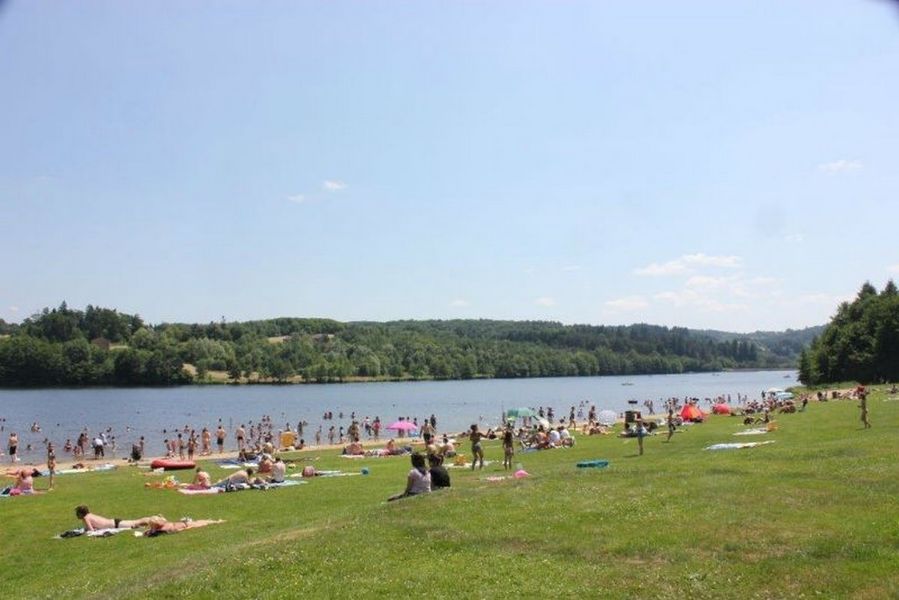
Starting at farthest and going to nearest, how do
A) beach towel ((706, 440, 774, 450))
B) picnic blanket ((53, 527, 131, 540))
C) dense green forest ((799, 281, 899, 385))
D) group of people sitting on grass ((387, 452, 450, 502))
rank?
dense green forest ((799, 281, 899, 385)) < beach towel ((706, 440, 774, 450)) < picnic blanket ((53, 527, 131, 540)) < group of people sitting on grass ((387, 452, 450, 502))

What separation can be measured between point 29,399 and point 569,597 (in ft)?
432

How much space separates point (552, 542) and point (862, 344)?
289 ft

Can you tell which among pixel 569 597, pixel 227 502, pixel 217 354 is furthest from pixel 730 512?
pixel 217 354

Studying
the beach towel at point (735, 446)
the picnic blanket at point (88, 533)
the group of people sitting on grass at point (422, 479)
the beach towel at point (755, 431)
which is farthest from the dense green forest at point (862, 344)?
the picnic blanket at point (88, 533)

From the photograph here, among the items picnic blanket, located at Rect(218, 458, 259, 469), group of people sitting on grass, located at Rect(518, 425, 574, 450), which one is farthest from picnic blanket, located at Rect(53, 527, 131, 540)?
group of people sitting on grass, located at Rect(518, 425, 574, 450)

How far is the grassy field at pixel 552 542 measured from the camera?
1056 centimetres

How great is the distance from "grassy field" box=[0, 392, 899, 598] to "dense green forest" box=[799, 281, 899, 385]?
71492 mm

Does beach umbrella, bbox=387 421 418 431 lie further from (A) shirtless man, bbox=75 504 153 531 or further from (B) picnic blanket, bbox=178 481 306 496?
(A) shirtless man, bbox=75 504 153 531

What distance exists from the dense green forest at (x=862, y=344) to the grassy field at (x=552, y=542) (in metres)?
71.5

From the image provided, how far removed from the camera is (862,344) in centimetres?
8862

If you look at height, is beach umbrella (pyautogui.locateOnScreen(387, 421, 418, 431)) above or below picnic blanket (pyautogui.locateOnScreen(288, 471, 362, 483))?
above

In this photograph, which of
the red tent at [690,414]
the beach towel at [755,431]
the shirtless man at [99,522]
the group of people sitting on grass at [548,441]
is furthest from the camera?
the red tent at [690,414]

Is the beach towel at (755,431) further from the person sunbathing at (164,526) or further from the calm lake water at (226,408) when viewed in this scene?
the calm lake water at (226,408)

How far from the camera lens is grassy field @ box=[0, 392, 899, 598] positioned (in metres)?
10.6
